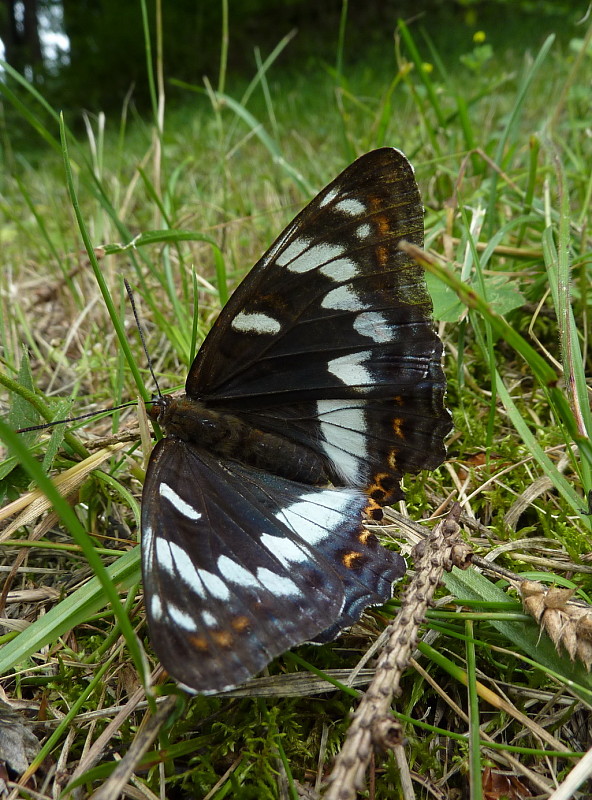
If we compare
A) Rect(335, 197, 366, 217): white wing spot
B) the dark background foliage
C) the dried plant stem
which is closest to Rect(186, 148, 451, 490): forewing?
Rect(335, 197, 366, 217): white wing spot

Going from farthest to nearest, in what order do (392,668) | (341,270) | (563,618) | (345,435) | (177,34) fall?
(177,34), (345,435), (341,270), (563,618), (392,668)

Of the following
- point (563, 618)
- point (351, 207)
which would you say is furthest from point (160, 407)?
point (563, 618)

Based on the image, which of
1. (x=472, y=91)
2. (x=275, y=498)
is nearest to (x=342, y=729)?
(x=275, y=498)

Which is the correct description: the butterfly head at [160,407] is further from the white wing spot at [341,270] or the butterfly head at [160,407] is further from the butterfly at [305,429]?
the white wing spot at [341,270]

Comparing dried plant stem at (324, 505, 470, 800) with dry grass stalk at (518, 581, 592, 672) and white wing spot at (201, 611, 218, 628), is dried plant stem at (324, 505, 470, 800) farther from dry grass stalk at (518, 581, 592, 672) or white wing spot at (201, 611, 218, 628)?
white wing spot at (201, 611, 218, 628)

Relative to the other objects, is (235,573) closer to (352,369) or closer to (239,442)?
(239,442)

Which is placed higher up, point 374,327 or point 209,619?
point 374,327

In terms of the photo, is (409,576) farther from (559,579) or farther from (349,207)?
(349,207)
